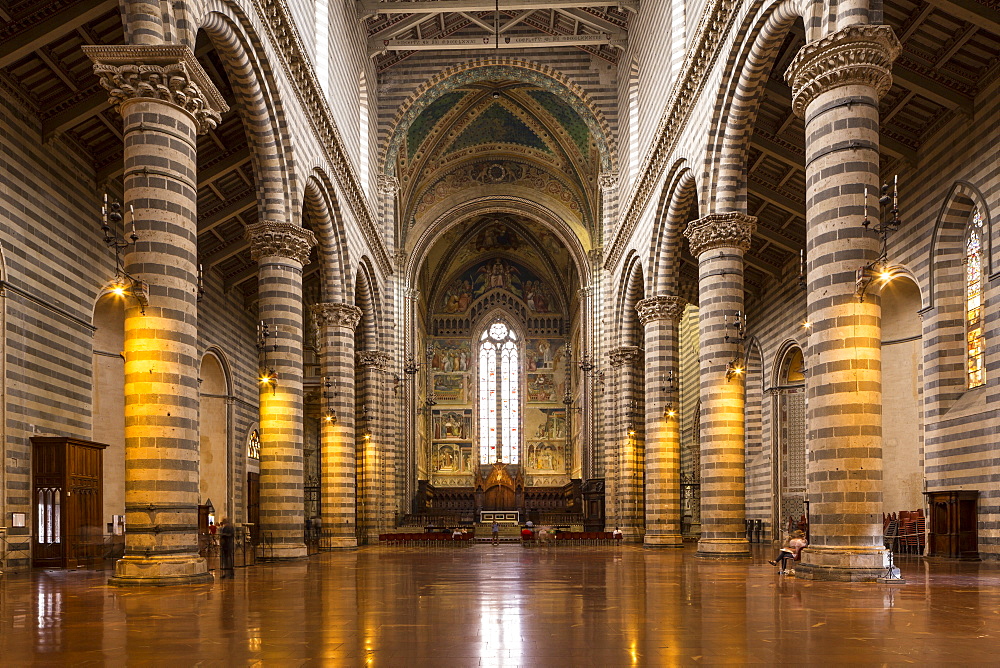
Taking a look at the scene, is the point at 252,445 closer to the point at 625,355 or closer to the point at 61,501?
the point at 625,355

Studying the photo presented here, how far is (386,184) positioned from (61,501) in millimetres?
21740

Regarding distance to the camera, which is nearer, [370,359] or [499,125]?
[370,359]

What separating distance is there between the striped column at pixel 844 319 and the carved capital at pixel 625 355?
21735 millimetres

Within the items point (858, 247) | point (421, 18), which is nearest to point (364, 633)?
point (858, 247)

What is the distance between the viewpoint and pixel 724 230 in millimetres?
21938

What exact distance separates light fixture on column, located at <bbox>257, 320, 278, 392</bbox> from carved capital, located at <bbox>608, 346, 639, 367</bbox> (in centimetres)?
1739

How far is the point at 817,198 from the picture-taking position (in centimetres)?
1502

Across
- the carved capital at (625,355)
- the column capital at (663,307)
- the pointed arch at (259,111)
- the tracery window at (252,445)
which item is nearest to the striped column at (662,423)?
the column capital at (663,307)

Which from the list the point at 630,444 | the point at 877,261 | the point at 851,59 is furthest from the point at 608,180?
the point at 877,261

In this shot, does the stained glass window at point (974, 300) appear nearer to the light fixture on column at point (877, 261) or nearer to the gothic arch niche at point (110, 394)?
the light fixture on column at point (877, 261)

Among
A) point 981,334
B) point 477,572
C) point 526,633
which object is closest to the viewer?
point 526,633

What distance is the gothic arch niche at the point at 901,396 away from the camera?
25250 millimetres

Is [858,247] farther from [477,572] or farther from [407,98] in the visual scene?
[407,98]

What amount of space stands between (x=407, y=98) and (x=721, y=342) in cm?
2207
